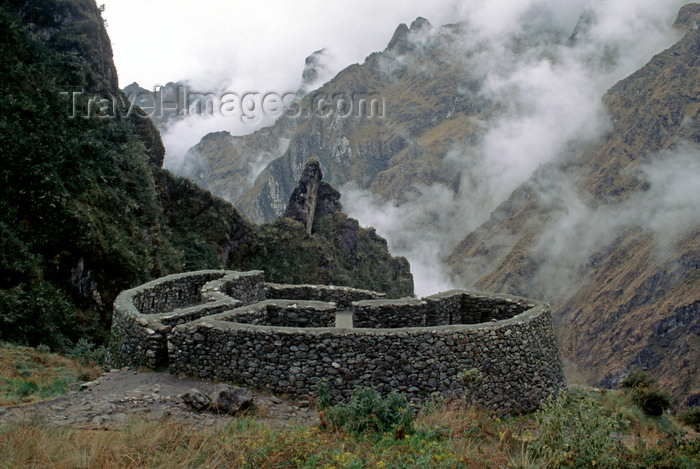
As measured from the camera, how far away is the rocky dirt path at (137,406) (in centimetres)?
729

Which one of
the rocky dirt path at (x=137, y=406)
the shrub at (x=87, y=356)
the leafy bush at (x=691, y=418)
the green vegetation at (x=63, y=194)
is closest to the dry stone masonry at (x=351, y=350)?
the rocky dirt path at (x=137, y=406)

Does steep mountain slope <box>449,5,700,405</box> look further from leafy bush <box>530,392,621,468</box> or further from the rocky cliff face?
leafy bush <box>530,392,621,468</box>

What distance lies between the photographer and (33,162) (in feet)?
71.0

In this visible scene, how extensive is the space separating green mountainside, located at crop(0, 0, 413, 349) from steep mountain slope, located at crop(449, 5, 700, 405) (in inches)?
3037

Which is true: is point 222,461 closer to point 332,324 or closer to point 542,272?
point 332,324

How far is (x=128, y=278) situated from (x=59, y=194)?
511 cm

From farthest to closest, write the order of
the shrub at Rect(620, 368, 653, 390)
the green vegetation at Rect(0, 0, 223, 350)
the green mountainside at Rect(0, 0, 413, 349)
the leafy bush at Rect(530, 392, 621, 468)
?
the green mountainside at Rect(0, 0, 413, 349), the green vegetation at Rect(0, 0, 223, 350), the shrub at Rect(620, 368, 653, 390), the leafy bush at Rect(530, 392, 621, 468)

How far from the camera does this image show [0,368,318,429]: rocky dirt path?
7.29 m

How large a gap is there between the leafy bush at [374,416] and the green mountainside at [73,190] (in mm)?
12533

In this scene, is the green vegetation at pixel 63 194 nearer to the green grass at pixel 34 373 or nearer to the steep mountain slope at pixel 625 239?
the green grass at pixel 34 373

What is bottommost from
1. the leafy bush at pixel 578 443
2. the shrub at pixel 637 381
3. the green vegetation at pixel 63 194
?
the shrub at pixel 637 381

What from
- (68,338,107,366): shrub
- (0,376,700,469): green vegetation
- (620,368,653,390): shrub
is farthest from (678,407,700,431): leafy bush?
(68,338,107,366): shrub

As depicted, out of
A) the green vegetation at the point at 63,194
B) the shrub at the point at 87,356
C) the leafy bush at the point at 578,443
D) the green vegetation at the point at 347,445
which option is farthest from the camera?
the green vegetation at the point at 63,194

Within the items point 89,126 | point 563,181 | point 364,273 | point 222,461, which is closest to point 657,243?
point 563,181
